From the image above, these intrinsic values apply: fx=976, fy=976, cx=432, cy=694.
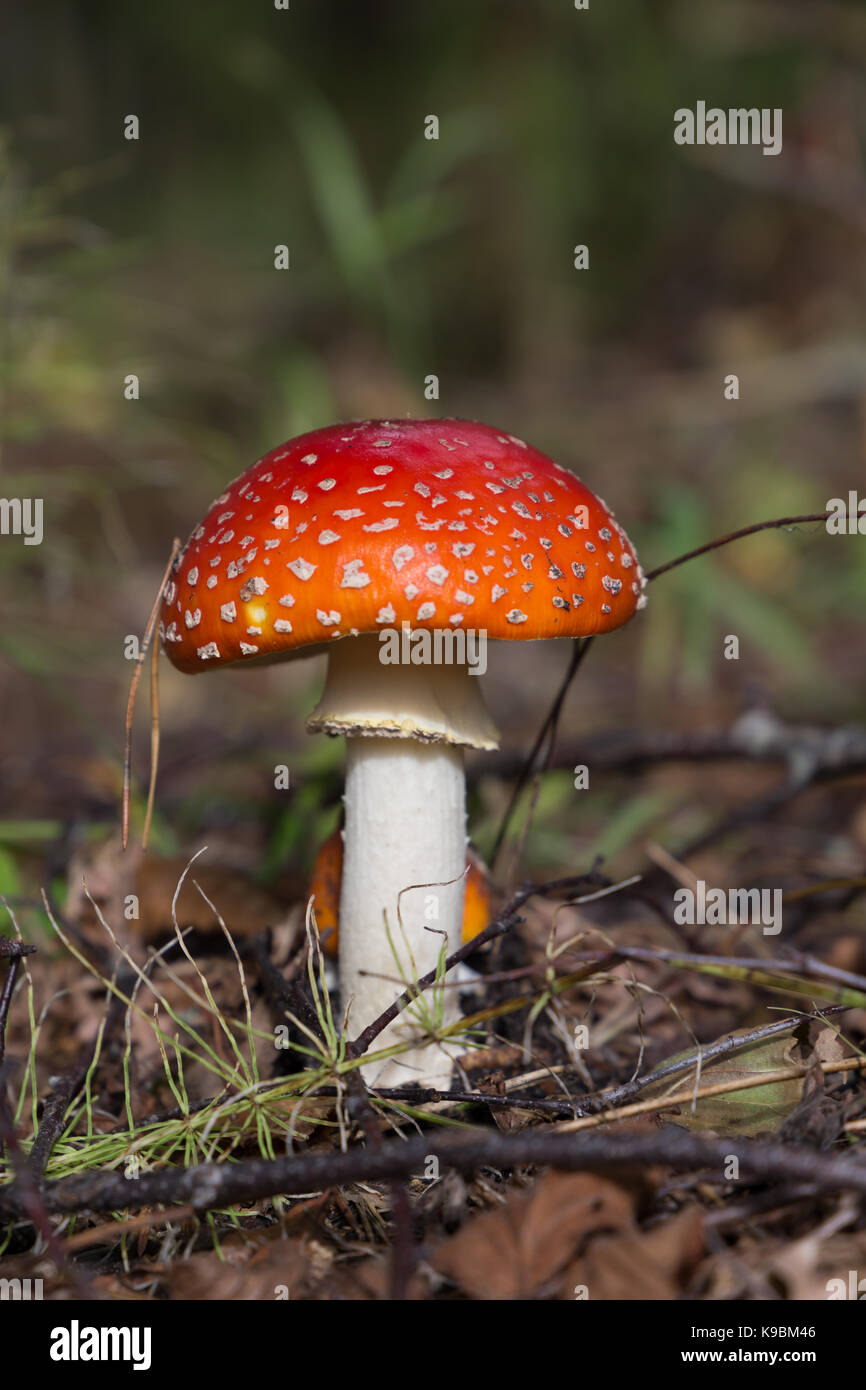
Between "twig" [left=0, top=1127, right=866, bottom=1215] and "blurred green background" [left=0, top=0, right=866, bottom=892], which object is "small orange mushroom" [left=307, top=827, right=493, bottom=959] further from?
"blurred green background" [left=0, top=0, right=866, bottom=892]

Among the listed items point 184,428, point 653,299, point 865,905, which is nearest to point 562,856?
point 865,905

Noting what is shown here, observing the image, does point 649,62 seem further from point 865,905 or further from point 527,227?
point 865,905

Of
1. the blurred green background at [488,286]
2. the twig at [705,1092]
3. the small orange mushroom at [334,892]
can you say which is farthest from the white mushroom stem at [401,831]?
the blurred green background at [488,286]

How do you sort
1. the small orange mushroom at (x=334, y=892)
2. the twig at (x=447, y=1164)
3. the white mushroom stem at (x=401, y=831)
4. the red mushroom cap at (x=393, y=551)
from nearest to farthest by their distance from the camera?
the twig at (x=447, y=1164) → the red mushroom cap at (x=393, y=551) → the white mushroom stem at (x=401, y=831) → the small orange mushroom at (x=334, y=892)

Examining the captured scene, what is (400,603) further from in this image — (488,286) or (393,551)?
(488,286)

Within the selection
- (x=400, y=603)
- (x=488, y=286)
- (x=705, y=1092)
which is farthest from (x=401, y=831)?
(x=488, y=286)

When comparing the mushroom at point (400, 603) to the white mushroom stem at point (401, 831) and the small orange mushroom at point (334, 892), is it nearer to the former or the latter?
the white mushroom stem at point (401, 831)
